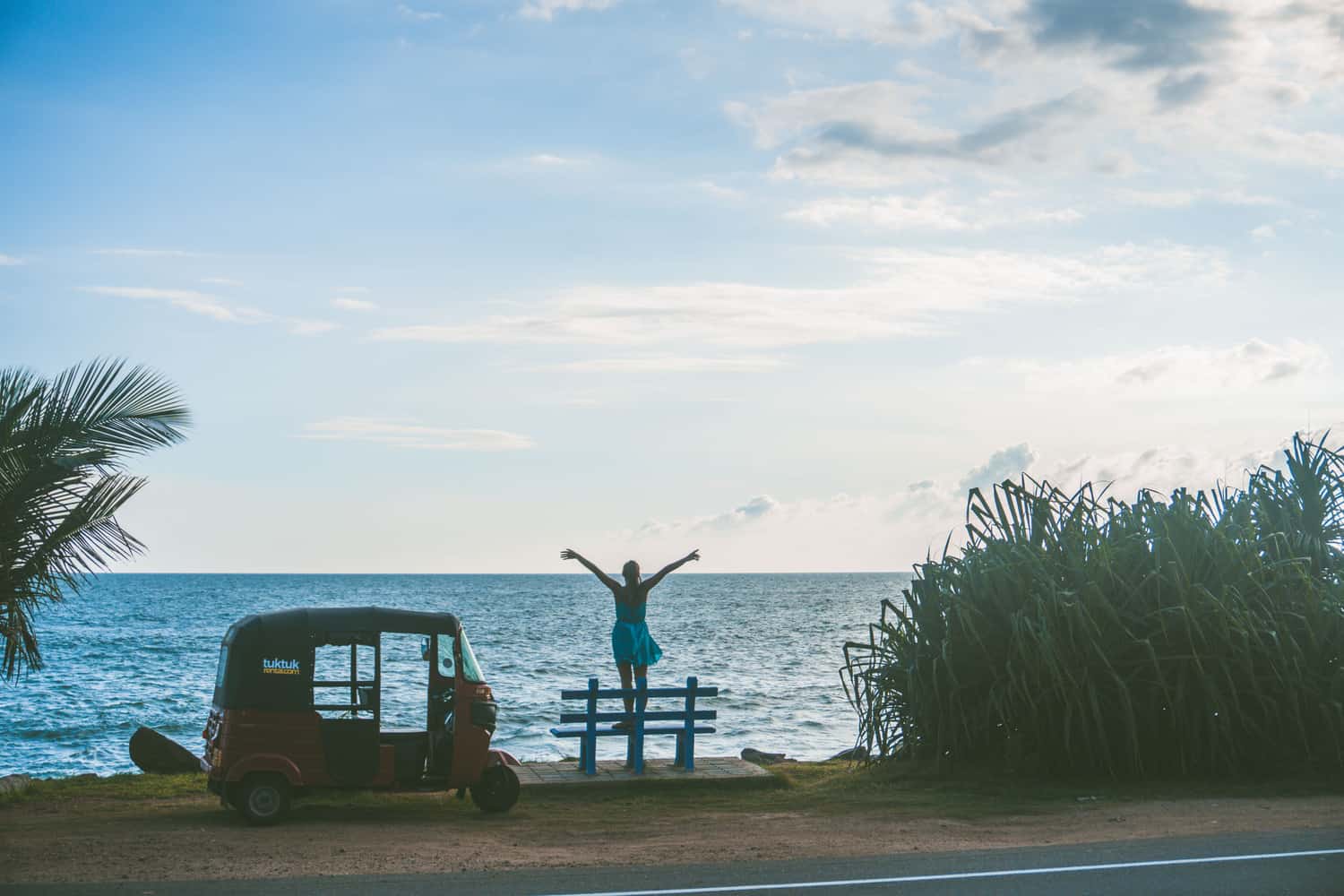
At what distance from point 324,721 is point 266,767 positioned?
0.59m

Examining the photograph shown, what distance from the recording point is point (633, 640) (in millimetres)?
13891

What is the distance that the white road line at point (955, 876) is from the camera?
795 cm

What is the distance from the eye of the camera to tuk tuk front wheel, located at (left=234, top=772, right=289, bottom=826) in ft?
34.8

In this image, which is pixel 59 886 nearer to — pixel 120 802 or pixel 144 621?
pixel 120 802

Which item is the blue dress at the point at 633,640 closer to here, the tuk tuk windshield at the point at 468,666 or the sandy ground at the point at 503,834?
the sandy ground at the point at 503,834

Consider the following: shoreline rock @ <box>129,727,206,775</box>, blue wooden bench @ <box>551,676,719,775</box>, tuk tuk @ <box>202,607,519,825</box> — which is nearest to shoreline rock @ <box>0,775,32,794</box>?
shoreline rock @ <box>129,727,206,775</box>

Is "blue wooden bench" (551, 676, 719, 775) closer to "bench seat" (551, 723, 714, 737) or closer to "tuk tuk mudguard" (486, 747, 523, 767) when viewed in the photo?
"bench seat" (551, 723, 714, 737)

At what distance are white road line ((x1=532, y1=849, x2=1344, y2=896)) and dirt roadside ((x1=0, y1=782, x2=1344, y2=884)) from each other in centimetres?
107

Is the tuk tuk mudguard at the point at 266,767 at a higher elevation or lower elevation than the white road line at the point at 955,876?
higher

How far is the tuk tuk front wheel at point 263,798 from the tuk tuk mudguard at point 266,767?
0.23 feet

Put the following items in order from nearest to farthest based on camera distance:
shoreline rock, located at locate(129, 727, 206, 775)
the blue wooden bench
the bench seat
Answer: the blue wooden bench → the bench seat → shoreline rock, located at locate(129, 727, 206, 775)

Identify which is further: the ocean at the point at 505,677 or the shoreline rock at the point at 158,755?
the ocean at the point at 505,677

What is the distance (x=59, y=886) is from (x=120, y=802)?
428 centimetres

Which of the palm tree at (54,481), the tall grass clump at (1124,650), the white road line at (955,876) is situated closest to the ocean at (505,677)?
the palm tree at (54,481)
